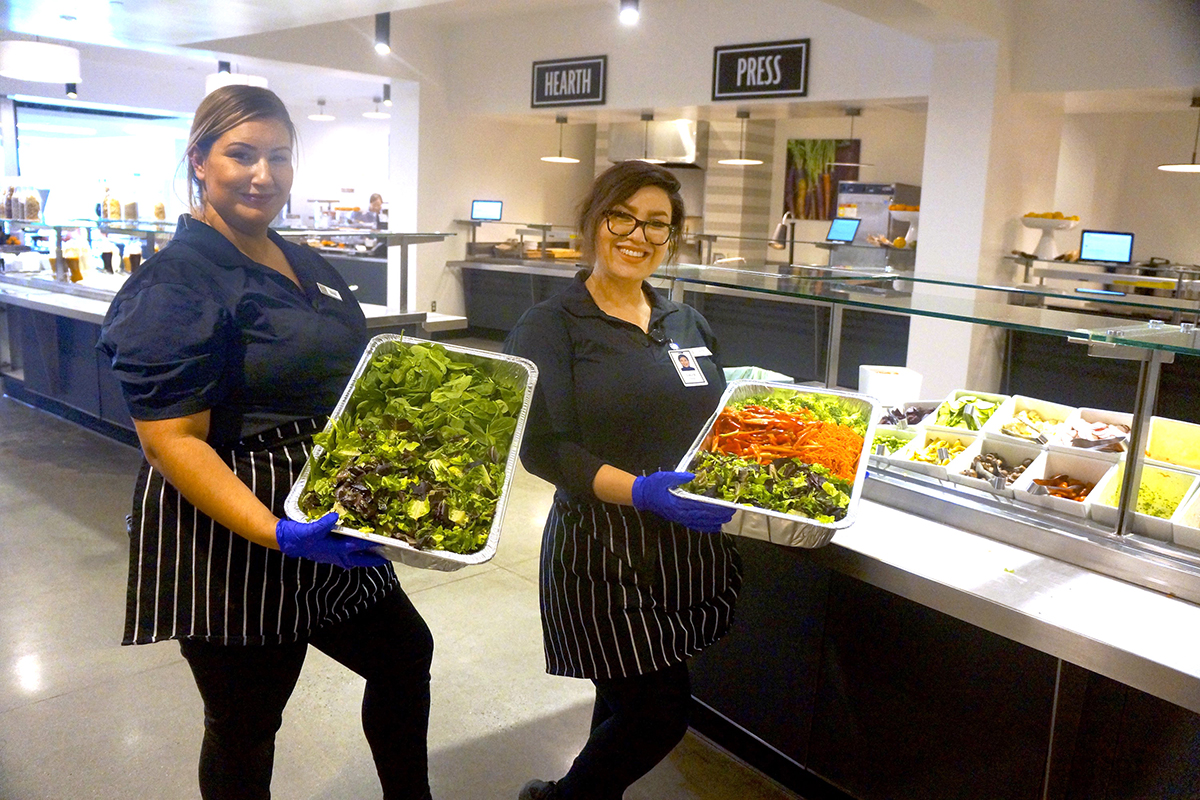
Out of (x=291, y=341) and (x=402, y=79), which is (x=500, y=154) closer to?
(x=402, y=79)

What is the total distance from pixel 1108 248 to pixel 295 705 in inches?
283

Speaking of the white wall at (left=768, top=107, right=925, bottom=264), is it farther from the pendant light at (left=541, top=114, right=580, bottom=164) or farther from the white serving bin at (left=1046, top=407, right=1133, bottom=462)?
the white serving bin at (left=1046, top=407, right=1133, bottom=462)

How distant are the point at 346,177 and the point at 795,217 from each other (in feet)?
28.8

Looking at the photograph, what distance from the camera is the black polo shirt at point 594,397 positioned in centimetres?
163

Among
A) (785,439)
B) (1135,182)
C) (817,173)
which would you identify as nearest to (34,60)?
(785,439)

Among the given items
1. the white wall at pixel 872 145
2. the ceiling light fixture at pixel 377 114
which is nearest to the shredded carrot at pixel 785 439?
the white wall at pixel 872 145

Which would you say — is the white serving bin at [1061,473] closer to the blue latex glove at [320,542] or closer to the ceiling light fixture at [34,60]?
the blue latex glove at [320,542]

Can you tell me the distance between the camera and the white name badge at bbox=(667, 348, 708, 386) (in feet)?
5.70

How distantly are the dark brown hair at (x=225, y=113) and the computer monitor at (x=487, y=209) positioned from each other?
811 cm

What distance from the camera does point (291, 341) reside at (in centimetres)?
148

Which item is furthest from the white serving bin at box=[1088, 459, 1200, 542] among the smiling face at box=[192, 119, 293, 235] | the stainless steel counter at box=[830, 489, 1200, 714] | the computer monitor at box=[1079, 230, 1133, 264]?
the computer monitor at box=[1079, 230, 1133, 264]

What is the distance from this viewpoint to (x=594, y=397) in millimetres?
1644

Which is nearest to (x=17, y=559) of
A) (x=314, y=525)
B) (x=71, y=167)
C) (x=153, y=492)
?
(x=153, y=492)

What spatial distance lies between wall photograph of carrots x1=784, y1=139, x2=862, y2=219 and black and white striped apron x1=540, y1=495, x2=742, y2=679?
32.1ft
